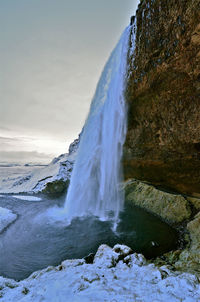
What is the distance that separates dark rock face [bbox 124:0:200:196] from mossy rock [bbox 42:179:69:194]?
931 cm

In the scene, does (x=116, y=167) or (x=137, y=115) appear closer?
(x=137, y=115)

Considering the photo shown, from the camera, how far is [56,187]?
1498 cm

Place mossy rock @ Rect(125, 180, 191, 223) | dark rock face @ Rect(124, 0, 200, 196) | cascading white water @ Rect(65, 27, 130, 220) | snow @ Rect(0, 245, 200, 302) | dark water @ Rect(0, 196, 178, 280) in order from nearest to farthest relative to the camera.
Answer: snow @ Rect(0, 245, 200, 302), dark water @ Rect(0, 196, 178, 280), dark rock face @ Rect(124, 0, 200, 196), mossy rock @ Rect(125, 180, 191, 223), cascading white water @ Rect(65, 27, 130, 220)

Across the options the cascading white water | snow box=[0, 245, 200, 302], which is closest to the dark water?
snow box=[0, 245, 200, 302]

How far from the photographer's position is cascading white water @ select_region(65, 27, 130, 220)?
8.55m

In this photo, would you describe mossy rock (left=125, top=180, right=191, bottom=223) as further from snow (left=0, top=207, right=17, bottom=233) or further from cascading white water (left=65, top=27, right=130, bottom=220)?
snow (left=0, top=207, right=17, bottom=233)

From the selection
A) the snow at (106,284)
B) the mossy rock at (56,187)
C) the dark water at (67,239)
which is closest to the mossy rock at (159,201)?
the dark water at (67,239)

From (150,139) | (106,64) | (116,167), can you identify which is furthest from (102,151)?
(106,64)

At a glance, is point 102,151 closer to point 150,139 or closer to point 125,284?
point 150,139

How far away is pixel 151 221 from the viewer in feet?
21.4

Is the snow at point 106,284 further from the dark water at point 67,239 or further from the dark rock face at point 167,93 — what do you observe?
the dark rock face at point 167,93

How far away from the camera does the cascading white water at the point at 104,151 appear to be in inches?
337

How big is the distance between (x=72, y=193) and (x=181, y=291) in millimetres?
8028

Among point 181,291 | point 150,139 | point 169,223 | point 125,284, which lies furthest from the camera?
point 150,139
